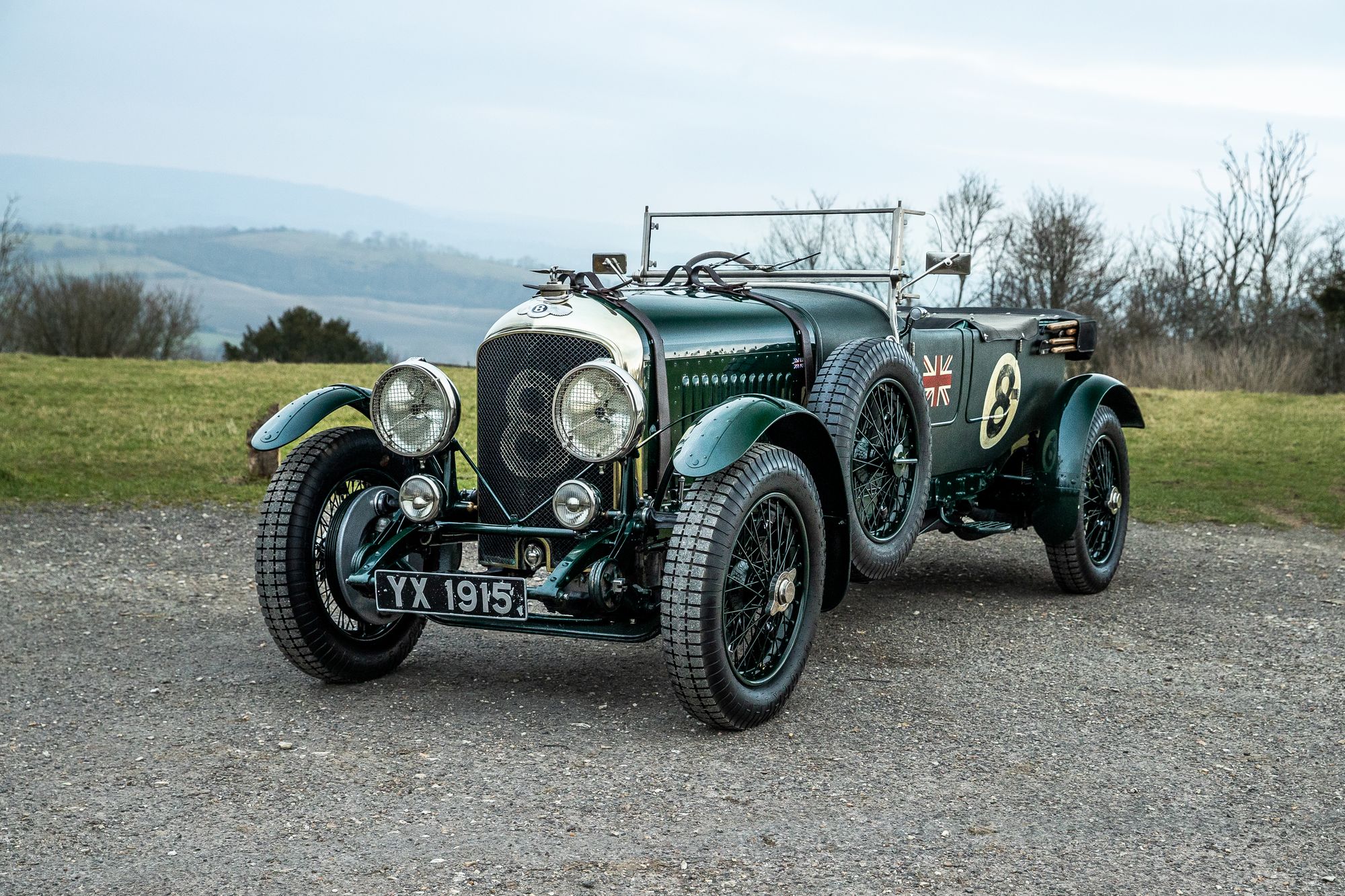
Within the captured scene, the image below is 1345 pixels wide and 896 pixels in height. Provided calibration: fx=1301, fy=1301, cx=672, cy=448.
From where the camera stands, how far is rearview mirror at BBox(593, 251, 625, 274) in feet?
20.5

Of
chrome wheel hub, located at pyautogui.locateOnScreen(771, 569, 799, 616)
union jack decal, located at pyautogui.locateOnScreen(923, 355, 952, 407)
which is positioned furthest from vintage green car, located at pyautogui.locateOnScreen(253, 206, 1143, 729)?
union jack decal, located at pyautogui.locateOnScreen(923, 355, 952, 407)

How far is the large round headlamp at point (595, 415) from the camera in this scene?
455 cm

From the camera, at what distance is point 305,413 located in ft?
16.7

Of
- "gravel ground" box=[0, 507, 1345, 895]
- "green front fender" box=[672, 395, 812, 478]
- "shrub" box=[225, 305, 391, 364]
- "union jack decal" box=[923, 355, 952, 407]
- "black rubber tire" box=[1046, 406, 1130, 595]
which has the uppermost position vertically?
"shrub" box=[225, 305, 391, 364]

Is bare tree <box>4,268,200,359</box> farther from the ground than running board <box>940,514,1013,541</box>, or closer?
farther from the ground

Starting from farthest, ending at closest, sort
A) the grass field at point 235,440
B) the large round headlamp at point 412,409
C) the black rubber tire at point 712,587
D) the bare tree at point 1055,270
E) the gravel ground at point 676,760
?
the bare tree at point 1055,270 → the grass field at point 235,440 → the large round headlamp at point 412,409 → the black rubber tire at point 712,587 → the gravel ground at point 676,760

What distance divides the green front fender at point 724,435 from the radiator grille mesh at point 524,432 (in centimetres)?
52

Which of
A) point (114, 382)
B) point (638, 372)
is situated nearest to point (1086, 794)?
point (638, 372)

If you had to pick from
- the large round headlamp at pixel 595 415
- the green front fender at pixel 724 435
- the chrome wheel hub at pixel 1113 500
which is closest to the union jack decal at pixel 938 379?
the chrome wheel hub at pixel 1113 500

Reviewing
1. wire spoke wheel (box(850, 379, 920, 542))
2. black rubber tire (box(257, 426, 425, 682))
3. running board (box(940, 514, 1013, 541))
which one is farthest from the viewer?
running board (box(940, 514, 1013, 541))

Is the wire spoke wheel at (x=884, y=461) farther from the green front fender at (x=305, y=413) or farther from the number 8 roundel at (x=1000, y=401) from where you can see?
the green front fender at (x=305, y=413)

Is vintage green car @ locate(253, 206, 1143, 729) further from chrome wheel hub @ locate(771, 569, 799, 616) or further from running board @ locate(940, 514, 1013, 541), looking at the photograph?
running board @ locate(940, 514, 1013, 541)

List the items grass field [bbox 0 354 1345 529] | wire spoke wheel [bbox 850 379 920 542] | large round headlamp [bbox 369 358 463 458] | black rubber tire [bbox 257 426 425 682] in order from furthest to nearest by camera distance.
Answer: grass field [bbox 0 354 1345 529] < wire spoke wheel [bbox 850 379 920 542] < large round headlamp [bbox 369 358 463 458] < black rubber tire [bbox 257 426 425 682]

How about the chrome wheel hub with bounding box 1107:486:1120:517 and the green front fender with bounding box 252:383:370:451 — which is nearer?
the green front fender with bounding box 252:383:370:451
